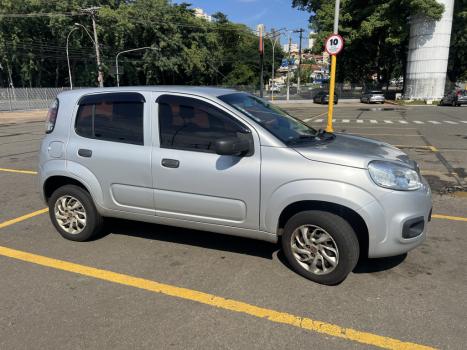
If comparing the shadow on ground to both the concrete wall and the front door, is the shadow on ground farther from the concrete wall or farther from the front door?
the concrete wall

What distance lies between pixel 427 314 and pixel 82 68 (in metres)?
62.9

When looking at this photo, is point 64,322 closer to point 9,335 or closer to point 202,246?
point 9,335

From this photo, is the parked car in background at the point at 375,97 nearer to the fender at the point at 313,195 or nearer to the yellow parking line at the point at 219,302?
the fender at the point at 313,195

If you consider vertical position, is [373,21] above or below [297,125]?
above

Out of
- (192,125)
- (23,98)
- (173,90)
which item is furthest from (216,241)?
(23,98)

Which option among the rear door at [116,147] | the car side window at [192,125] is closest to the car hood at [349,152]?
the car side window at [192,125]

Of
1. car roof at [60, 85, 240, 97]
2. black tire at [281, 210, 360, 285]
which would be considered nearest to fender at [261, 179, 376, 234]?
black tire at [281, 210, 360, 285]

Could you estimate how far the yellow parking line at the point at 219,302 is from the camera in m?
2.85

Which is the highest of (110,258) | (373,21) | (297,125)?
(373,21)

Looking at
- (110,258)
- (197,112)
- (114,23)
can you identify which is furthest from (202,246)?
(114,23)

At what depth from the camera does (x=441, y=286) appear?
3561mm

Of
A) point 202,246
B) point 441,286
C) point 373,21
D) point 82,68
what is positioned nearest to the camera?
point 441,286

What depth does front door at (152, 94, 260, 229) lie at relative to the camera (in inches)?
146

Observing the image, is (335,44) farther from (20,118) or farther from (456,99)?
(456,99)
